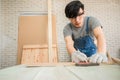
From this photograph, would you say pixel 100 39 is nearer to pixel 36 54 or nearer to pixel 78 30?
pixel 78 30

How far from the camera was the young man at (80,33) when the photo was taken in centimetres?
210

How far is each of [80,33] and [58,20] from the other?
2.48 meters

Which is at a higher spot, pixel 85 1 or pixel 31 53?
pixel 85 1

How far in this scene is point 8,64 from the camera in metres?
4.75

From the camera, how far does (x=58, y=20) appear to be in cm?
477

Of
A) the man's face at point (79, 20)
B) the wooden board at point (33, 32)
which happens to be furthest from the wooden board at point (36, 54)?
the man's face at point (79, 20)

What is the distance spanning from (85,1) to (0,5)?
1934 mm

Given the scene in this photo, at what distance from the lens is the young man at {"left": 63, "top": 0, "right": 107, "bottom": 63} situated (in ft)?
6.89

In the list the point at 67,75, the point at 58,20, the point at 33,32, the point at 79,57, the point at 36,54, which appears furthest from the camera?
the point at 58,20

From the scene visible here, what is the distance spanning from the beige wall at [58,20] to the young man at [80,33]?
88.6 inches

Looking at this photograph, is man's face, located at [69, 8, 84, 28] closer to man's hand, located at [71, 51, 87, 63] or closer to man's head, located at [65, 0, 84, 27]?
man's head, located at [65, 0, 84, 27]

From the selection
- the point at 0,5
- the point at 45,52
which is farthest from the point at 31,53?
the point at 0,5

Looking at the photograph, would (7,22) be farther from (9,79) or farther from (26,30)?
(9,79)

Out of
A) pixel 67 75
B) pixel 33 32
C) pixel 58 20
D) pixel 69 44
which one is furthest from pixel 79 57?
pixel 58 20
